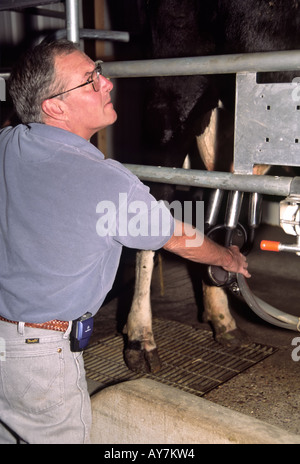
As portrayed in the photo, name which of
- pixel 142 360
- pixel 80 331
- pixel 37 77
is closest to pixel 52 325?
pixel 80 331

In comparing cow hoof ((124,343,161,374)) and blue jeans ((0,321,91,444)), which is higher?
blue jeans ((0,321,91,444))

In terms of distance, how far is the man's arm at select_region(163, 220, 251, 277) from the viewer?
2.03 metres

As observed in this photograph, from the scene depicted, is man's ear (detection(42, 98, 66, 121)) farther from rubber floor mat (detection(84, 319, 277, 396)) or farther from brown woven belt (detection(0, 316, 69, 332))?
rubber floor mat (detection(84, 319, 277, 396))

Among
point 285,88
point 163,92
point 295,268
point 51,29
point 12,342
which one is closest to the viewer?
point 285,88

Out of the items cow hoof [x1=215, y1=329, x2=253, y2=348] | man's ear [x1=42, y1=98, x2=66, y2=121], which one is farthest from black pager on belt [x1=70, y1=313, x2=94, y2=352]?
cow hoof [x1=215, y1=329, x2=253, y2=348]

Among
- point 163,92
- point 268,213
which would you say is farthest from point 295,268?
point 163,92

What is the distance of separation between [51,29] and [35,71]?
4.56m

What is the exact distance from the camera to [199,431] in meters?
1.99

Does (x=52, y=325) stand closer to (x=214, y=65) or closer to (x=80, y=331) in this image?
(x=80, y=331)

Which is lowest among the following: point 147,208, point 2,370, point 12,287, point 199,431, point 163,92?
point 199,431

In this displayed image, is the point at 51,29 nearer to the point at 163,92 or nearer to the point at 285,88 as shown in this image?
the point at 163,92

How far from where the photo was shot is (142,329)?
3340mm

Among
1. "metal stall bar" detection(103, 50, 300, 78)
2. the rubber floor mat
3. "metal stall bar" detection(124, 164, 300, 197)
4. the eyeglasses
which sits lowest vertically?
the rubber floor mat

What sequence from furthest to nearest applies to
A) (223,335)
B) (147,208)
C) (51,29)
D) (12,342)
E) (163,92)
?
1. (51,29)
2. (223,335)
3. (163,92)
4. (12,342)
5. (147,208)
